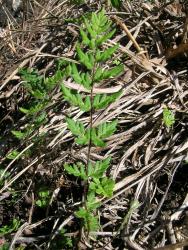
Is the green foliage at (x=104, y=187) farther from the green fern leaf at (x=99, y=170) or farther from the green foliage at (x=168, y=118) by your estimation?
the green foliage at (x=168, y=118)

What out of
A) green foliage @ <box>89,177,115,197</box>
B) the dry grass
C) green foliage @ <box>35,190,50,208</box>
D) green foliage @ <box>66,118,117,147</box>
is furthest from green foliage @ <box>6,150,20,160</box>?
green foliage @ <box>66,118,117,147</box>

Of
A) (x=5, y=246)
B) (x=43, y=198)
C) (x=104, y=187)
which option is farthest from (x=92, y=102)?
(x=5, y=246)

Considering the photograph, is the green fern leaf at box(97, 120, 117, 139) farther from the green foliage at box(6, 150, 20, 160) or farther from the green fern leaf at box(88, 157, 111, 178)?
the green foliage at box(6, 150, 20, 160)

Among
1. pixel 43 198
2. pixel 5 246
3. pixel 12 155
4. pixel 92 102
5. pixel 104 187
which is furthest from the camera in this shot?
pixel 12 155

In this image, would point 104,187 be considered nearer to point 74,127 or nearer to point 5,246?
point 74,127

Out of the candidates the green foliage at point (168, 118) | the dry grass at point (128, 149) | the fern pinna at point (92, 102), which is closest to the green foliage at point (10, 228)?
the dry grass at point (128, 149)
